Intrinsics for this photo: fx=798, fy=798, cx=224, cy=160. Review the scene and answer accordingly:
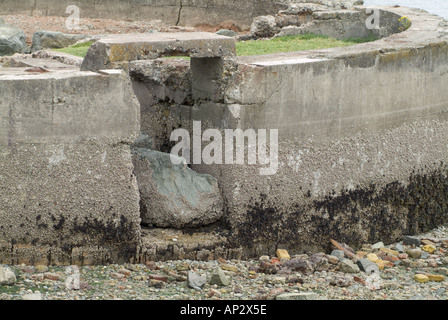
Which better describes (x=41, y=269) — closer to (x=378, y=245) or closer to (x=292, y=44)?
(x=378, y=245)

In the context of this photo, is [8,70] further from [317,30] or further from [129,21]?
[129,21]

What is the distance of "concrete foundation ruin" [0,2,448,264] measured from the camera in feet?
17.6

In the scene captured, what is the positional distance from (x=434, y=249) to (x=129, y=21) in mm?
10316

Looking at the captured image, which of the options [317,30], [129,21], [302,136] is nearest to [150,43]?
[302,136]

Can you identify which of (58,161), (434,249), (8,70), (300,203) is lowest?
(434,249)

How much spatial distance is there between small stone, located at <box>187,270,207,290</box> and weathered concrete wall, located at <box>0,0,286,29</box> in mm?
10703

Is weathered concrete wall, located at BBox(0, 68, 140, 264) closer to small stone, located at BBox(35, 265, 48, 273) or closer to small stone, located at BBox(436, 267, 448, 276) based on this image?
small stone, located at BBox(35, 265, 48, 273)

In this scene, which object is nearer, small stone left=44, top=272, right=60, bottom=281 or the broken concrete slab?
small stone left=44, top=272, right=60, bottom=281

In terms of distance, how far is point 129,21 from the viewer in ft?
52.4

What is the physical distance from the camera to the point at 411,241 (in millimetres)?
7184

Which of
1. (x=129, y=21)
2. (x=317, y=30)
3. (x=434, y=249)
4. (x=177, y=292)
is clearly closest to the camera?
(x=177, y=292)

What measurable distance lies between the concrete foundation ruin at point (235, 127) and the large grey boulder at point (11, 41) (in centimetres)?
568

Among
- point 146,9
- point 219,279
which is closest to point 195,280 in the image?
point 219,279

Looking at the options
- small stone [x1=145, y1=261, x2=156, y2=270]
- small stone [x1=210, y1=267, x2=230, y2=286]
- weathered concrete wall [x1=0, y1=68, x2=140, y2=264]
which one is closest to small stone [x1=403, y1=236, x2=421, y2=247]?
small stone [x1=210, y1=267, x2=230, y2=286]
